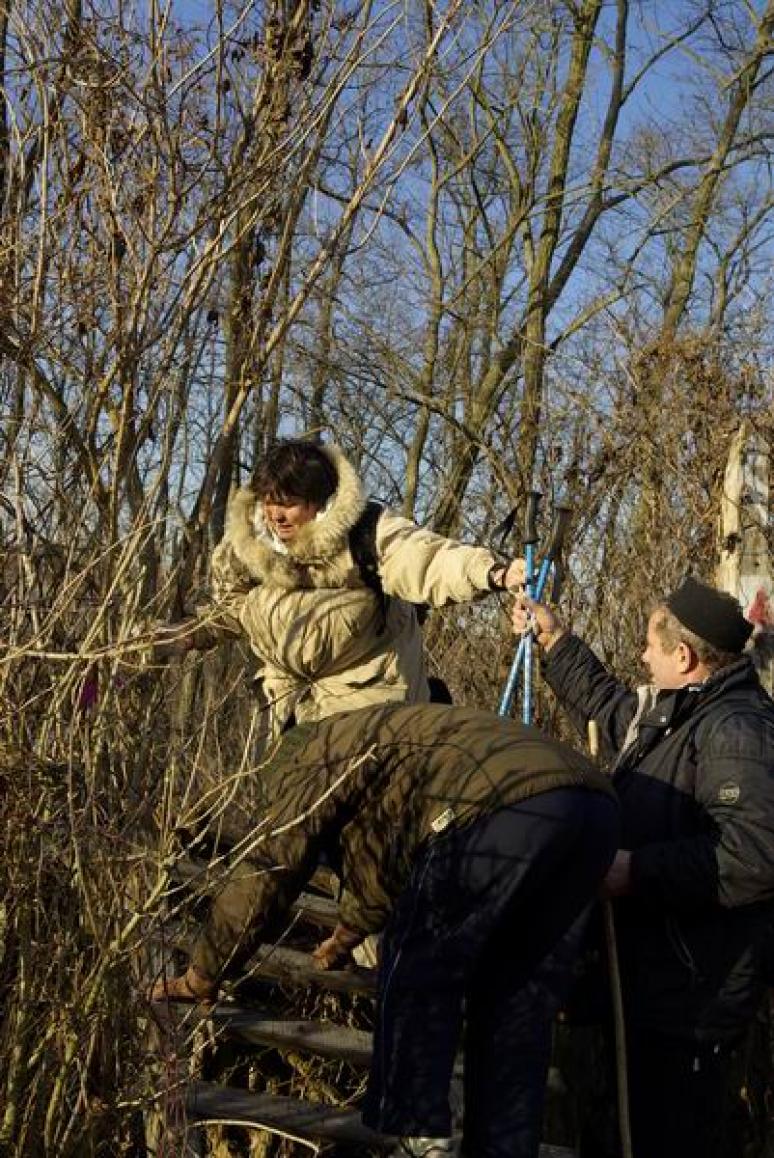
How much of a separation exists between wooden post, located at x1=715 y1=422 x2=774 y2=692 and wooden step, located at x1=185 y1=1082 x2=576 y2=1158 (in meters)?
2.72

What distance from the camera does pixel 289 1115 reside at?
3611mm

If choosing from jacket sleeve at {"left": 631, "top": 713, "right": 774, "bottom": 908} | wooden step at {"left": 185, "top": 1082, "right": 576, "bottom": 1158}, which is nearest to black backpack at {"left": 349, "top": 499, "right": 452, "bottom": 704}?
jacket sleeve at {"left": 631, "top": 713, "right": 774, "bottom": 908}

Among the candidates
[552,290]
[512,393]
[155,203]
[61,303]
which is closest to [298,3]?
[155,203]

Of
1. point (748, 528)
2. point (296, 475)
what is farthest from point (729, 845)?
point (748, 528)

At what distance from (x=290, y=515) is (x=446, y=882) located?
1.39 m

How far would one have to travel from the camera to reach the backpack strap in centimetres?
420

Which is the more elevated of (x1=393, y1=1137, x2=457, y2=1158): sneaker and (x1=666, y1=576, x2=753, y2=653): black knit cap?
(x1=666, y1=576, x2=753, y2=653): black knit cap

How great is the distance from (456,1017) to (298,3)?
97.6 inches

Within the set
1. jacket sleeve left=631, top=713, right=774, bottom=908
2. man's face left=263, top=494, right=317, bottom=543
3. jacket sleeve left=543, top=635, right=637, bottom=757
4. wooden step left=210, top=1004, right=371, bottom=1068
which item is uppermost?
man's face left=263, top=494, right=317, bottom=543

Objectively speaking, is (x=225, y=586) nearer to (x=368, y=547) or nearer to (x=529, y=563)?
(x=368, y=547)

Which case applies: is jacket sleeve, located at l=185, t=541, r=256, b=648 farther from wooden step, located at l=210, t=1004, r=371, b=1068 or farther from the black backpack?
wooden step, located at l=210, t=1004, r=371, b=1068

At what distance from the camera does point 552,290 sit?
14.9 meters

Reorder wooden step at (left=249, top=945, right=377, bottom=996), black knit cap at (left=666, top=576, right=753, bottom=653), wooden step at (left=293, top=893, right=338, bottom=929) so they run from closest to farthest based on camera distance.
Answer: black knit cap at (left=666, top=576, right=753, bottom=653)
wooden step at (left=249, top=945, right=377, bottom=996)
wooden step at (left=293, top=893, right=338, bottom=929)

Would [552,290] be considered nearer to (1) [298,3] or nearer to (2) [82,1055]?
(1) [298,3]
